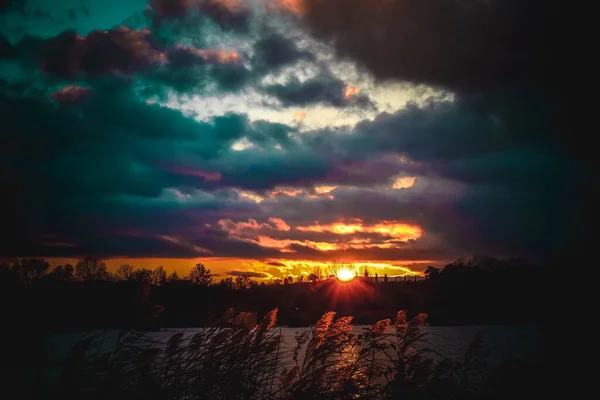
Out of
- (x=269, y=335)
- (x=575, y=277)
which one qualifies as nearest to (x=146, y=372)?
(x=269, y=335)

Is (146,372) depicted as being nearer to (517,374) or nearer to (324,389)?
(324,389)

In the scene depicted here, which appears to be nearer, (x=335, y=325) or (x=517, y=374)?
(x=335, y=325)

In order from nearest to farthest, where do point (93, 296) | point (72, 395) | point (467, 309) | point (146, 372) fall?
point (72, 395) < point (146, 372) < point (93, 296) < point (467, 309)

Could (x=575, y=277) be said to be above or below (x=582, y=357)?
above

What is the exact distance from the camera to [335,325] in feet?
40.4

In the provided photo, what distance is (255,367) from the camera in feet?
39.8

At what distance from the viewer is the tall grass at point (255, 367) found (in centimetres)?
979

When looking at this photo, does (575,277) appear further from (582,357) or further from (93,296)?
(93,296)

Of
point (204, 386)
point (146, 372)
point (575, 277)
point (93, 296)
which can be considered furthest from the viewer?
point (575, 277)

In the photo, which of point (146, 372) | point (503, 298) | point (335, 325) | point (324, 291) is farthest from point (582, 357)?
point (503, 298)

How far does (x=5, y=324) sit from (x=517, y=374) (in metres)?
14.7

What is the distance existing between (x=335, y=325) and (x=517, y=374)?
6160 mm

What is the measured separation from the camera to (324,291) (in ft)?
284

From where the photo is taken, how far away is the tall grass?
979 cm
